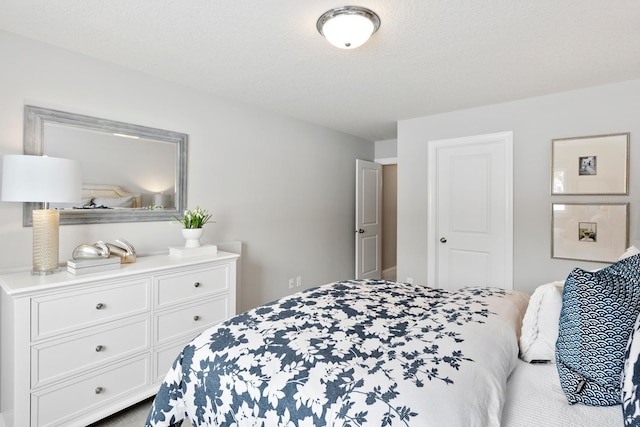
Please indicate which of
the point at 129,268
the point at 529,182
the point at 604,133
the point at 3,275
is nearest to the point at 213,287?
the point at 129,268

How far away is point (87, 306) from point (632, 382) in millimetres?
2387

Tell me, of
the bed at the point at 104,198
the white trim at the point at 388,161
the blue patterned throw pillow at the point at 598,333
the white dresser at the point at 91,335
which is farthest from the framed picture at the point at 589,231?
the bed at the point at 104,198

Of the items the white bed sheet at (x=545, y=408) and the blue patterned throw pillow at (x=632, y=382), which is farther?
the white bed sheet at (x=545, y=408)

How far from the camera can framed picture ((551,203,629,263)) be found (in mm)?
2756

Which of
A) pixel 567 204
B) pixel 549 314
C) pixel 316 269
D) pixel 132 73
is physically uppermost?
pixel 132 73

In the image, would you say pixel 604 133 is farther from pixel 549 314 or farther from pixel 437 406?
pixel 437 406

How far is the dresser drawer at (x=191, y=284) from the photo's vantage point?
2.22 m

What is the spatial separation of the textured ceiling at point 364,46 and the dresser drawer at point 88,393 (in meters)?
2.06

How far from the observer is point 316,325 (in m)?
1.49

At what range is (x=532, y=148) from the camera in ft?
10.4

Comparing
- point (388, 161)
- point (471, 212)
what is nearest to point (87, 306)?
point (471, 212)

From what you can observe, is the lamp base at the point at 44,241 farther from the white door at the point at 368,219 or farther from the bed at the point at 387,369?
the white door at the point at 368,219

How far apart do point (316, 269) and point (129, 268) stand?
2517mm

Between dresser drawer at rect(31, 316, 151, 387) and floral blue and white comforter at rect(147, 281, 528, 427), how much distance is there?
81 cm
